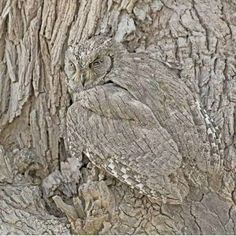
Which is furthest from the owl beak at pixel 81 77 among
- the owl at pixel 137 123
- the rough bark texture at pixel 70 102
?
the rough bark texture at pixel 70 102

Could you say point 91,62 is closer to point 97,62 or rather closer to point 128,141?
point 97,62

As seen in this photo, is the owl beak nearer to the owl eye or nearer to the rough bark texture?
the owl eye

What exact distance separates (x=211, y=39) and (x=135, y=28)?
19 centimetres

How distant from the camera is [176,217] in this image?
1295 mm

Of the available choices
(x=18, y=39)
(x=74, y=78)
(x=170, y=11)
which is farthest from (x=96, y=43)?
(x=18, y=39)

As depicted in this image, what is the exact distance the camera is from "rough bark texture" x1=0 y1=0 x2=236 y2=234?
1296mm

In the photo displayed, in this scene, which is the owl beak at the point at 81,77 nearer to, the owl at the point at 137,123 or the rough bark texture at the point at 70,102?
the owl at the point at 137,123

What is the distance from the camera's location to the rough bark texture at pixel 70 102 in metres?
1.30

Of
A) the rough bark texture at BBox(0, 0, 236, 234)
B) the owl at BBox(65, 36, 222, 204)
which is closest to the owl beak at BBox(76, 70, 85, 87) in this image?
the owl at BBox(65, 36, 222, 204)

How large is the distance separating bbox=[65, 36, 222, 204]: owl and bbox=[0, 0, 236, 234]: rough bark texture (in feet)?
0.18

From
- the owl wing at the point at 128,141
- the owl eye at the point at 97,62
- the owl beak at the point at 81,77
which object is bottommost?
Answer: the owl wing at the point at 128,141

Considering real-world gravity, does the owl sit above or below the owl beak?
below

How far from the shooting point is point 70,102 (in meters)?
1.46

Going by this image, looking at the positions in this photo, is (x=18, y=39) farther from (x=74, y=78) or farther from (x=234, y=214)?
(x=234, y=214)
